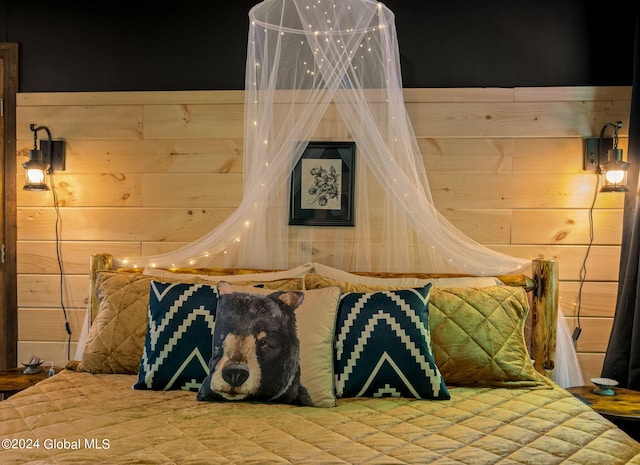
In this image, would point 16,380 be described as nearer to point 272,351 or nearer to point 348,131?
point 272,351

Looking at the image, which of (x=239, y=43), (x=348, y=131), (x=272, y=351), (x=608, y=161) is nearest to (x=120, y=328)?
(x=272, y=351)

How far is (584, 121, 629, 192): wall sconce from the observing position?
7.62ft

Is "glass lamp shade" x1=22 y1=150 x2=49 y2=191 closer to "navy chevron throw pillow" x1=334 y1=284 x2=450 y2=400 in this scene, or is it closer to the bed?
the bed

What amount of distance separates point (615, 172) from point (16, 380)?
2.93 metres

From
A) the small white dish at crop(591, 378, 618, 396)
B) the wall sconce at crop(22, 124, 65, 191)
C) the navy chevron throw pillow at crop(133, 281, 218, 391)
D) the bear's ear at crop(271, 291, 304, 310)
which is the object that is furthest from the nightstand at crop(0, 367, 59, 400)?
the small white dish at crop(591, 378, 618, 396)

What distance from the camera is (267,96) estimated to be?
221 cm

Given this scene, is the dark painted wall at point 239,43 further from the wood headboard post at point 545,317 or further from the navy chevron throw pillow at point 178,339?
the navy chevron throw pillow at point 178,339

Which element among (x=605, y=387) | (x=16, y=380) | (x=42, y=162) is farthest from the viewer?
(x=42, y=162)

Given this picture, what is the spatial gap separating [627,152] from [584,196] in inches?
11.4

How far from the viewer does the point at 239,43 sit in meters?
2.66

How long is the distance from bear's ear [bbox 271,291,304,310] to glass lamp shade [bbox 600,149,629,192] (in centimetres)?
158

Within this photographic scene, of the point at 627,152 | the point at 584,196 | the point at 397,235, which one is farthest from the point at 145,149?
the point at 627,152

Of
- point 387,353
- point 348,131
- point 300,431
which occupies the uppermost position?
point 348,131

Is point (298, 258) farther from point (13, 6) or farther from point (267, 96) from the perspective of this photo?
point (13, 6)
